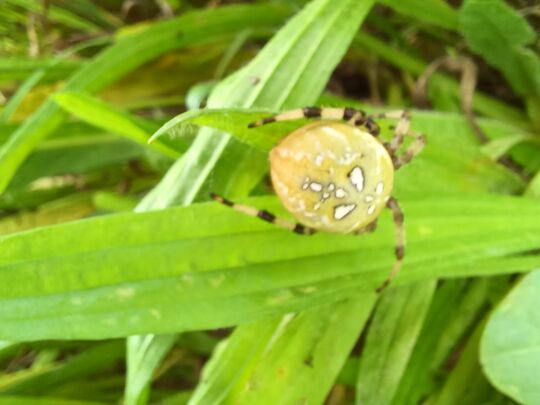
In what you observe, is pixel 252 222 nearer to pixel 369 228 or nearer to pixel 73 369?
pixel 369 228

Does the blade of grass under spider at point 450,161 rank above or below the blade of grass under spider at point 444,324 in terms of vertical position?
above

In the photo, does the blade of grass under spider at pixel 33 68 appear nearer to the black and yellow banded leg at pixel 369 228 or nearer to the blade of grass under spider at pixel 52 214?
the blade of grass under spider at pixel 52 214

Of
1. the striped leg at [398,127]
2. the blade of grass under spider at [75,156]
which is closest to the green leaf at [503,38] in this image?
the striped leg at [398,127]

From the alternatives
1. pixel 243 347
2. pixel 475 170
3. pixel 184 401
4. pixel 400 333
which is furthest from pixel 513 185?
pixel 184 401

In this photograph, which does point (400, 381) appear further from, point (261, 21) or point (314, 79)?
point (261, 21)

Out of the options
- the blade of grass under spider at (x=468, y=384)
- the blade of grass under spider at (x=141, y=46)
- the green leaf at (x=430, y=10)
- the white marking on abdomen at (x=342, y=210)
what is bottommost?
the blade of grass under spider at (x=468, y=384)

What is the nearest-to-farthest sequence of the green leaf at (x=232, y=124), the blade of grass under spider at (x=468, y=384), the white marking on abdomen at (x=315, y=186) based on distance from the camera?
the green leaf at (x=232, y=124), the white marking on abdomen at (x=315, y=186), the blade of grass under spider at (x=468, y=384)

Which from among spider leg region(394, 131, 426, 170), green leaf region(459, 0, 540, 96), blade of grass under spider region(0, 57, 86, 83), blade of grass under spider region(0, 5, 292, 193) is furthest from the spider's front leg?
blade of grass under spider region(0, 57, 86, 83)
